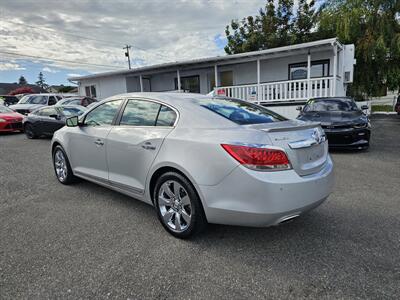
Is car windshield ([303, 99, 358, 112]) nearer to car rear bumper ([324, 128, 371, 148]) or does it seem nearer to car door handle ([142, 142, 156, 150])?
car rear bumper ([324, 128, 371, 148])

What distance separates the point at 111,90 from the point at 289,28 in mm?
15075

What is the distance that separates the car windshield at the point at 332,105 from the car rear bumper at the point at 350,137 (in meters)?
1.54

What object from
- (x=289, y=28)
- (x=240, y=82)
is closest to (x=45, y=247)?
(x=240, y=82)

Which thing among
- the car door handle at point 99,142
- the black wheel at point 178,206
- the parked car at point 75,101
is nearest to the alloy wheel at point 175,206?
the black wheel at point 178,206

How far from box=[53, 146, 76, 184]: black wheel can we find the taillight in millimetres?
3405

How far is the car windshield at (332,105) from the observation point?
334 inches

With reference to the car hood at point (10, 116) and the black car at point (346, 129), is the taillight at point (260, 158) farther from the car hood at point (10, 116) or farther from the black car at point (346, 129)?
the car hood at point (10, 116)

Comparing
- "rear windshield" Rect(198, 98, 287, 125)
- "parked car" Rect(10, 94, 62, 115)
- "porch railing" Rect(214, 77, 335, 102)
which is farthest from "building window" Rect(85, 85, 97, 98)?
"rear windshield" Rect(198, 98, 287, 125)

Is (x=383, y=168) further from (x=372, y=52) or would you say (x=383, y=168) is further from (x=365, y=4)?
(x=365, y=4)

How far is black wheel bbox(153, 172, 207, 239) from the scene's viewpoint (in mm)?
2857

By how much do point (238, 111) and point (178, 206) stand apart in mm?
1288

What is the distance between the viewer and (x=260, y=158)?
2.48 metres

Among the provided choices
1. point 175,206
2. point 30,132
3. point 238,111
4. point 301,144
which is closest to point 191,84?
point 30,132

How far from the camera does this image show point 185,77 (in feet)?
61.3
